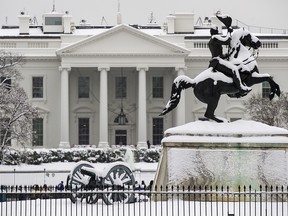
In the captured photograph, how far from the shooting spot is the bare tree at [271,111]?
213 feet

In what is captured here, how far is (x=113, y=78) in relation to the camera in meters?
80.8

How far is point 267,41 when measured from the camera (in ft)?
264

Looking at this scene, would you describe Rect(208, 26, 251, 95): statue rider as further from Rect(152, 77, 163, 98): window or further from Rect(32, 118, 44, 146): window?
Rect(152, 77, 163, 98): window

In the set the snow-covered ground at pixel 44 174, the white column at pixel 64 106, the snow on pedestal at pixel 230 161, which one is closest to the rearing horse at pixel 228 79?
the snow on pedestal at pixel 230 161

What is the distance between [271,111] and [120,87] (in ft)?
63.5

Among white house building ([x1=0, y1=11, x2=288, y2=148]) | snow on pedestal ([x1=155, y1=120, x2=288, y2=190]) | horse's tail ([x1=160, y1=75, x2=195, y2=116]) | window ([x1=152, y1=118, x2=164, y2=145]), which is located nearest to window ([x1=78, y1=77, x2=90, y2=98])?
white house building ([x1=0, y1=11, x2=288, y2=148])

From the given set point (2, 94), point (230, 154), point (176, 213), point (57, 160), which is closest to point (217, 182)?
point (230, 154)

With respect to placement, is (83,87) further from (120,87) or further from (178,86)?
(178,86)

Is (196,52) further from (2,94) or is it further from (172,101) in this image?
(172,101)

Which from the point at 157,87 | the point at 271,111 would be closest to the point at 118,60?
the point at 157,87

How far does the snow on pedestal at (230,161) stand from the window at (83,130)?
58632mm

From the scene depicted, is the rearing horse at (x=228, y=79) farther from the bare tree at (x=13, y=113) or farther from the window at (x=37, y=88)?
the window at (x=37, y=88)

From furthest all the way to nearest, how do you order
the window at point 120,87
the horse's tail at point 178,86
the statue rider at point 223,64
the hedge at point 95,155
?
the window at point 120,87
the hedge at point 95,155
the horse's tail at point 178,86
the statue rider at point 223,64

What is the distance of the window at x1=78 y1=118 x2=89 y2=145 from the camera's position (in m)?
79.8
